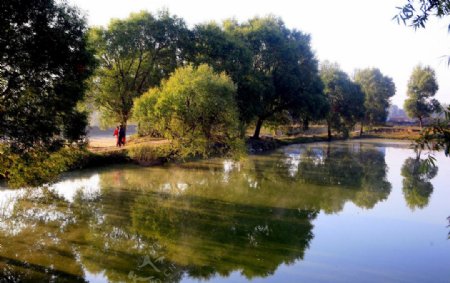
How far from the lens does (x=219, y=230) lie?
47.0 feet

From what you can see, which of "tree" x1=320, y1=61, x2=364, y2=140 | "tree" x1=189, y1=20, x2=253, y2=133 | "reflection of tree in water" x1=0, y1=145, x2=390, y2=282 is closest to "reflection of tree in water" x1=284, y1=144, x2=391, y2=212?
"reflection of tree in water" x1=0, y1=145, x2=390, y2=282

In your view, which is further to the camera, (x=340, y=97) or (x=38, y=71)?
(x=340, y=97)

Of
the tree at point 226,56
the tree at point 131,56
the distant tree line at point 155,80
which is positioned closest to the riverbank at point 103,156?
the distant tree line at point 155,80

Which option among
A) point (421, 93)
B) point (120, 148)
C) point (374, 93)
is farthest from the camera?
point (374, 93)

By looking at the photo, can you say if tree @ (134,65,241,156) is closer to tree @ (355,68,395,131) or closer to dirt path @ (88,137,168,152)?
dirt path @ (88,137,168,152)

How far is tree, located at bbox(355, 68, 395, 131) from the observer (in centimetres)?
9031

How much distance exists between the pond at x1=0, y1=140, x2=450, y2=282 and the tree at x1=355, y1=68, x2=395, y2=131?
69.0 meters

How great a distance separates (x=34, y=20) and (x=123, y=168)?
16.6m

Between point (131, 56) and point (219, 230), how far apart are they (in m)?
27.7

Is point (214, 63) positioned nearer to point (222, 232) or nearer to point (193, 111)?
point (193, 111)

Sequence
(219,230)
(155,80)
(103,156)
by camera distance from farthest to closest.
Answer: (155,80), (103,156), (219,230)

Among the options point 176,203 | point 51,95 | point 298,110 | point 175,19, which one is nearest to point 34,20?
point 51,95

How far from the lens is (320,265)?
37.7 ft

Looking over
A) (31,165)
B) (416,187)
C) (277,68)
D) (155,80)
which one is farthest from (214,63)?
(31,165)
